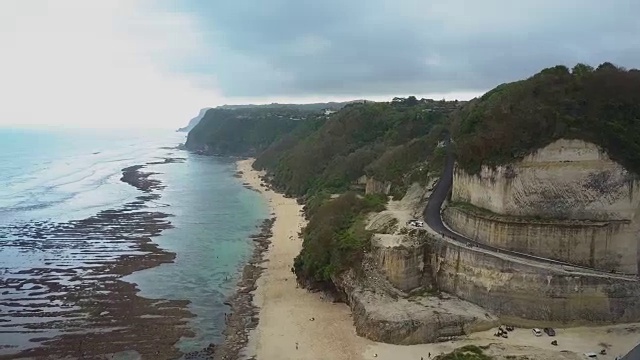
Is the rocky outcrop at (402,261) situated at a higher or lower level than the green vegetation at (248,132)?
lower

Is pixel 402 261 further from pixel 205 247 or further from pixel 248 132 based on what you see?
pixel 248 132

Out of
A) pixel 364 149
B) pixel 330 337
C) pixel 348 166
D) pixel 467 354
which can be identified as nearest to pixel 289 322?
pixel 330 337

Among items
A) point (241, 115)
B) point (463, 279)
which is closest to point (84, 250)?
point (463, 279)

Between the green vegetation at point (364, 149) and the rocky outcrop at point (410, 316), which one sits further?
the green vegetation at point (364, 149)

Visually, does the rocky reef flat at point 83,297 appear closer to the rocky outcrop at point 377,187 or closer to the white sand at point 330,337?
the white sand at point 330,337

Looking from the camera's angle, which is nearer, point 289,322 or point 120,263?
point 289,322

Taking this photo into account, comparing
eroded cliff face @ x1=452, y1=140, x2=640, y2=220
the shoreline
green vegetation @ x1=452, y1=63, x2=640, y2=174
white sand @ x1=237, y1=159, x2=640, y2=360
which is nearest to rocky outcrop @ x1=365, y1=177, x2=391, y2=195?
the shoreline

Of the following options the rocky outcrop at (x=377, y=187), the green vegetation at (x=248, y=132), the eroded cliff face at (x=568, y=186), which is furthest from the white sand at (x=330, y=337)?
the green vegetation at (x=248, y=132)
